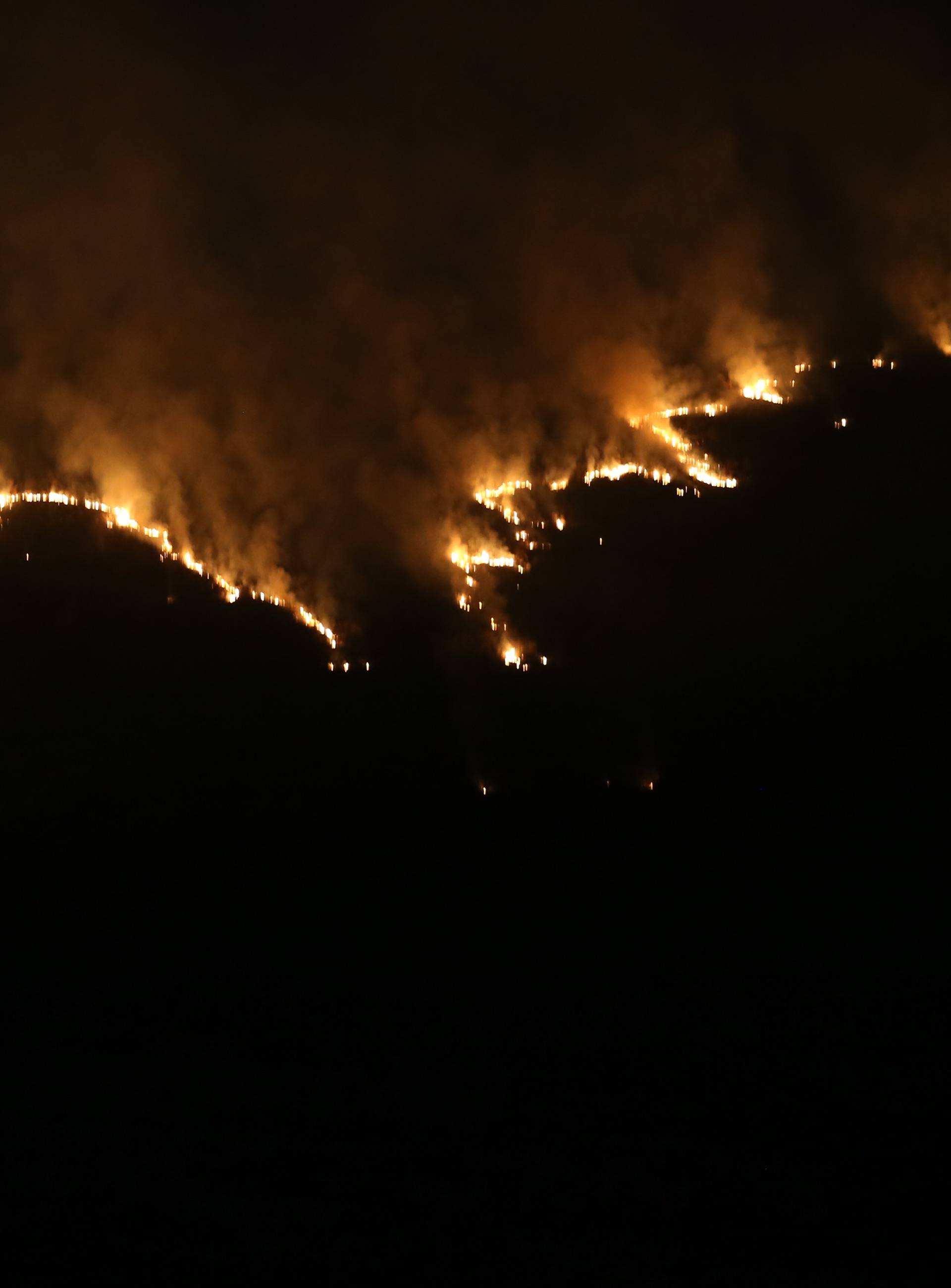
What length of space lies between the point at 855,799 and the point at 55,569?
9.45m

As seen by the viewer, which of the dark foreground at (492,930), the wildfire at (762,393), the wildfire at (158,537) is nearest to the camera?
the dark foreground at (492,930)

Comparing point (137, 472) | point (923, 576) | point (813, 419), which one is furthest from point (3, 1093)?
point (813, 419)

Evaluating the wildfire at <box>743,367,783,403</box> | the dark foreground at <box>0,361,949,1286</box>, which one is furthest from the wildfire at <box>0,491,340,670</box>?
the wildfire at <box>743,367,783,403</box>

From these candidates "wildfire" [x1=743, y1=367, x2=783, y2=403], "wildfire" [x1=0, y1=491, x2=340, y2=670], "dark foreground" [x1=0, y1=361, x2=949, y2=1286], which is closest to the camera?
"dark foreground" [x1=0, y1=361, x2=949, y2=1286]

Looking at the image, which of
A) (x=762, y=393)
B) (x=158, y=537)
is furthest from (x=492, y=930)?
(x=762, y=393)

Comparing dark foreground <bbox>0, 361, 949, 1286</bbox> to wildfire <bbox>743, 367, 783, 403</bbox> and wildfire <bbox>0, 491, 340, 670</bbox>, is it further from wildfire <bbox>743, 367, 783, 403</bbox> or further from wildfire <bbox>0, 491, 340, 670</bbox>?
wildfire <bbox>743, 367, 783, 403</bbox>

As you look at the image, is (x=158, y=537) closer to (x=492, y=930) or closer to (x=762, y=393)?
(x=492, y=930)

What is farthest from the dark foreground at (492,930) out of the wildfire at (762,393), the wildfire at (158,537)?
the wildfire at (762,393)

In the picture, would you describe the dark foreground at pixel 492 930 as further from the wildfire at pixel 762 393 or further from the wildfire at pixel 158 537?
the wildfire at pixel 762 393

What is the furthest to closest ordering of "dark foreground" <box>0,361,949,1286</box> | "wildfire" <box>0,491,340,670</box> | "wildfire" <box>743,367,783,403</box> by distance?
"wildfire" <box>743,367,783,403</box>
"wildfire" <box>0,491,340,670</box>
"dark foreground" <box>0,361,949,1286</box>

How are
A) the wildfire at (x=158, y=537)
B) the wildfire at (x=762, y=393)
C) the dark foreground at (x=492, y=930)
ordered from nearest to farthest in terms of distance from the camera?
the dark foreground at (x=492, y=930) < the wildfire at (x=158, y=537) < the wildfire at (x=762, y=393)

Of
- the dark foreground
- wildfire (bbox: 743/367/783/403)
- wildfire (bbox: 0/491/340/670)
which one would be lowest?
the dark foreground

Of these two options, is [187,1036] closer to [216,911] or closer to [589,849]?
[216,911]

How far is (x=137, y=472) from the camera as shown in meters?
15.9
